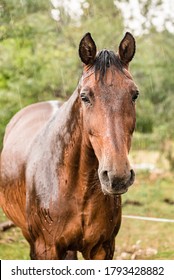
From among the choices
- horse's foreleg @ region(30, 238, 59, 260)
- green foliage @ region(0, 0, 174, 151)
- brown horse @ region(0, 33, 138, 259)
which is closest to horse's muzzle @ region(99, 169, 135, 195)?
brown horse @ region(0, 33, 138, 259)

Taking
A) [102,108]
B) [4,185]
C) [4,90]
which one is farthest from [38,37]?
[102,108]

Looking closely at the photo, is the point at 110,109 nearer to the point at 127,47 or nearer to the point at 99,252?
the point at 127,47

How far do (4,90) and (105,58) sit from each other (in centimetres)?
296

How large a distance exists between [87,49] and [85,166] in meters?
0.52

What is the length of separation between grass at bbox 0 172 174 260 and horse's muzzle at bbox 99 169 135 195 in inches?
105

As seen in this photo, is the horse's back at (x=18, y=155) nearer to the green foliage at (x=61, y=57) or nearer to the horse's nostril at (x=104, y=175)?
the horse's nostril at (x=104, y=175)

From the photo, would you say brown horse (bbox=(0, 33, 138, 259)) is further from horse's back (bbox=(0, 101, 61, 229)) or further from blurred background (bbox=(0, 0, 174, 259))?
blurred background (bbox=(0, 0, 174, 259))

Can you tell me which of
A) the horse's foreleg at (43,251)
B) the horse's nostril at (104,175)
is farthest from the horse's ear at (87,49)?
the horse's foreleg at (43,251)

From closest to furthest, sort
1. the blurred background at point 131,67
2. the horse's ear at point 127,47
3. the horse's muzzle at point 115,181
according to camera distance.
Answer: the horse's muzzle at point 115,181 → the horse's ear at point 127,47 → the blurred background at point 131,67

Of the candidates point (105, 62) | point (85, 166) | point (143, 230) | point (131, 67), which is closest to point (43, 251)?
point (85, 166)

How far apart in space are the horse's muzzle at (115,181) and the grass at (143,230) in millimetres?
2655

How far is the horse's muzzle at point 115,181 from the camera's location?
8.02 ft

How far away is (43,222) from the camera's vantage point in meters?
3.05
